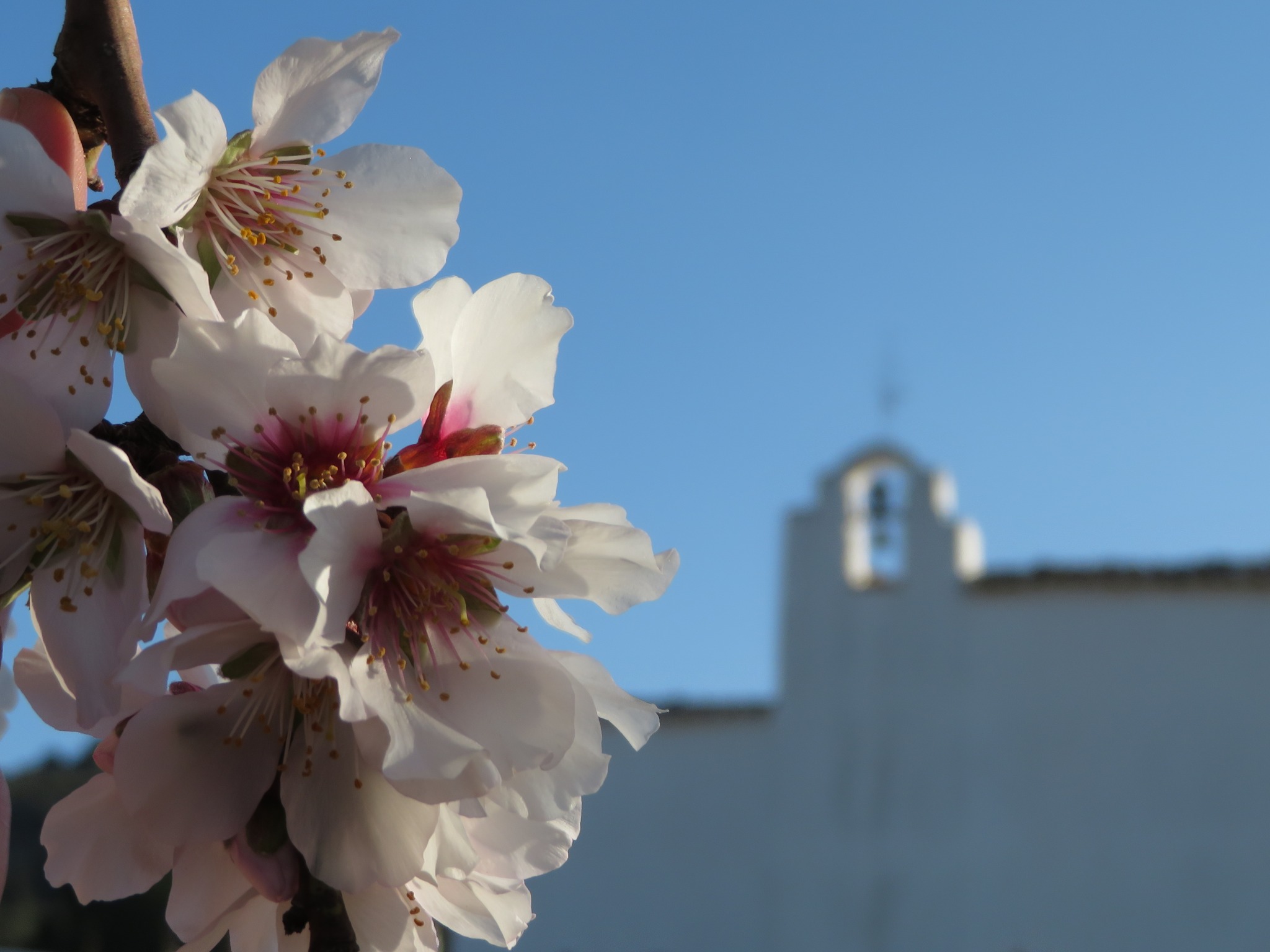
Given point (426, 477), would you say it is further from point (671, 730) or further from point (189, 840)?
point (671, 730)

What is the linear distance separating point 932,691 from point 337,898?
749 centimetres

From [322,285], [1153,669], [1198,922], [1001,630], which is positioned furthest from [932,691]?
[322,285]

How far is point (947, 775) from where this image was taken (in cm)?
745

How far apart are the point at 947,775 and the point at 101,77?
7.44m

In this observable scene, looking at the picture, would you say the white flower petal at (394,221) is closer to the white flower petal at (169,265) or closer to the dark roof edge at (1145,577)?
the white flower petal at (169,265)

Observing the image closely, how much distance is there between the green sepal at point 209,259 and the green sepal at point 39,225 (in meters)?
0.05

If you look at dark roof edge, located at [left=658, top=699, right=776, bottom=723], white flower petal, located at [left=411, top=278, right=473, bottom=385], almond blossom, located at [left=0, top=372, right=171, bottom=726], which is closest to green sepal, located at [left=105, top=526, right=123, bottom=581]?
almond blossom, located at [left=0, top=372, right=171, bottom=726]

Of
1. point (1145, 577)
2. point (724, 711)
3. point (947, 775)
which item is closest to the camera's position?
point (1145, 577)

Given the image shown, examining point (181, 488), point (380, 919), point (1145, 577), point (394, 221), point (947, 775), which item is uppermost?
A: point (1145, 577)

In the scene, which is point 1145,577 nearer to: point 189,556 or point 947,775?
point 947,775

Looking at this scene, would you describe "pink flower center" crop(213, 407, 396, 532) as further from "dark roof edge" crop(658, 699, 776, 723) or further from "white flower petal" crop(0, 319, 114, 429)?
"dark roof edge" crop(658, 699, 776, 723)

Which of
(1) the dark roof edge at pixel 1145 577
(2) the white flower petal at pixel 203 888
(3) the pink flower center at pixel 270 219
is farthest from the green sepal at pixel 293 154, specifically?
(1) the dark roof edge at pixel 1145 577

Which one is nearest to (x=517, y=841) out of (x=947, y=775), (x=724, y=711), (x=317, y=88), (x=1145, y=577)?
(x=317, y=88)

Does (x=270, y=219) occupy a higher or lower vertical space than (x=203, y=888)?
higher
